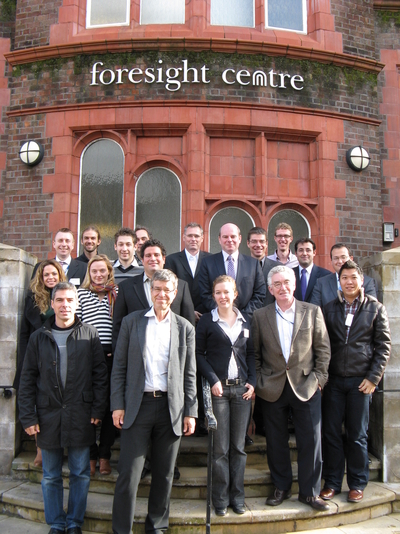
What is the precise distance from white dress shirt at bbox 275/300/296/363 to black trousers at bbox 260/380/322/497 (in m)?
0.29

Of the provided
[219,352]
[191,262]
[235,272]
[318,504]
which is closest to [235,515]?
[318,504]

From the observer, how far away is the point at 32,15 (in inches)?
340

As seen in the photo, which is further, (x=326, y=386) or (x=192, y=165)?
(x=192, y=165)

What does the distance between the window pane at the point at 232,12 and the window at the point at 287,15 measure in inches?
11.8

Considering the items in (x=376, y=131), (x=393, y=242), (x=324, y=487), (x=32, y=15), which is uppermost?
(x=32, y=15)

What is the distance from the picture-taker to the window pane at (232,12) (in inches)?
336

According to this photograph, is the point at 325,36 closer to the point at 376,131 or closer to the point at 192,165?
the point at 376,131

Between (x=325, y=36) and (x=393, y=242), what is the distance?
150 inches

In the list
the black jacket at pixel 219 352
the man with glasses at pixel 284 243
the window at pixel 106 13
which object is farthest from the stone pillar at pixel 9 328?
the window at pixel 106 13

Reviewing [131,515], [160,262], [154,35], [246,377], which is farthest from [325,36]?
[131,515]

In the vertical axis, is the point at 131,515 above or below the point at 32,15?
below

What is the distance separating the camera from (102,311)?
174 inches

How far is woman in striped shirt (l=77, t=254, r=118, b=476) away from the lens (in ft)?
14.2

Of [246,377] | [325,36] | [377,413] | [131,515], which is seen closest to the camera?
[131,515]
